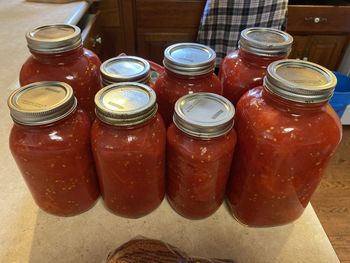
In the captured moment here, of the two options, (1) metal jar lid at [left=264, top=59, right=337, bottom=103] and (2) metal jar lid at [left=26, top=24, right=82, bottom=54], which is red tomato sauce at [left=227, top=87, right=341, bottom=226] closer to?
(1) metal jar lid at [left=264, top=59, right=337, bottom=103]

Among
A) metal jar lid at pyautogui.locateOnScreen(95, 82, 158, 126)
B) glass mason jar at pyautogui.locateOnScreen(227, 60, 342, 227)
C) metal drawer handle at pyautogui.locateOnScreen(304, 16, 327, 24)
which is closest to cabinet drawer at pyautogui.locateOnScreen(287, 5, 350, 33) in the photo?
metal drawer handle at pyautogui.locateOnScreen(304, 16, 327, 24)

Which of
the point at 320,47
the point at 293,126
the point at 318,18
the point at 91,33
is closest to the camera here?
the point at 293,126

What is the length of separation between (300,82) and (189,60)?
0.59 feet

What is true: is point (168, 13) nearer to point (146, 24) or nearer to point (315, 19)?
point (146, 24)

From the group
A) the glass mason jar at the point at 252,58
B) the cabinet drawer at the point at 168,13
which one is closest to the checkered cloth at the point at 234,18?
the cabinet drawer at the point at 168,13

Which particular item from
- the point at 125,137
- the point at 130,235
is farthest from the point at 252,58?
the point at 130,235

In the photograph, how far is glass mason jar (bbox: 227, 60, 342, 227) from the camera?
394mm

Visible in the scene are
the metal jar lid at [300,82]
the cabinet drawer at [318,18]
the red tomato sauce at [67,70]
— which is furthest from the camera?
the cabinet drawer at [318,18]

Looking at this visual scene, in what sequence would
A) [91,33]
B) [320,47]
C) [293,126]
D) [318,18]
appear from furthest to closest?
[320,47]
[318,18]
[91,33]
[293,126]

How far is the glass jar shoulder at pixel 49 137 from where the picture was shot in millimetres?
401

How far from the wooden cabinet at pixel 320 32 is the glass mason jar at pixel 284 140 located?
1245mm

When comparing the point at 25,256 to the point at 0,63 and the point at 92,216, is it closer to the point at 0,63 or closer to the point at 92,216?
the point at 92,216

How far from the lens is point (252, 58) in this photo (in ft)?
1.66

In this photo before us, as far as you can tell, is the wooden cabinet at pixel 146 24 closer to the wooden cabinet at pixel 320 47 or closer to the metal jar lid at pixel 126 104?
the wooden cabinet at pixel 320 47
